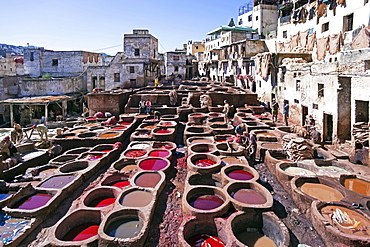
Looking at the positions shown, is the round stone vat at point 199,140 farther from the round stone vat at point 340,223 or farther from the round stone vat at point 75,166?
the round stone vat at point 340,223

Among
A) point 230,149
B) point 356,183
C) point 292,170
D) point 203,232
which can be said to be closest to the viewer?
point 203,232

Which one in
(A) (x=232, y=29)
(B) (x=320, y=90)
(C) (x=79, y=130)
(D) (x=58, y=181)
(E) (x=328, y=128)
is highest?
(A) (x=232, y=29)

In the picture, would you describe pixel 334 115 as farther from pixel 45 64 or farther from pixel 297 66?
pixel 45 64

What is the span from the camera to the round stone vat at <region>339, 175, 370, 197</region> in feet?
27.1

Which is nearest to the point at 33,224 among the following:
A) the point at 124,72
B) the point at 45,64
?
the point at 124,72

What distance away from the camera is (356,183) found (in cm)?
862

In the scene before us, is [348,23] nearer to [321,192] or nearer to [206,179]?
[321,192]

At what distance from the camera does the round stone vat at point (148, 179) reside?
9137mm

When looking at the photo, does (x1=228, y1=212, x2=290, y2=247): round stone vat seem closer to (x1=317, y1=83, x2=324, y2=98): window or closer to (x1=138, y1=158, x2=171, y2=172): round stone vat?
(x1=138, y1=158, x2=171, y2=172): round stone vat

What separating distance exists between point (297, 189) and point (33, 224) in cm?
766

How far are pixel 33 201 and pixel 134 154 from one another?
4.54 meters

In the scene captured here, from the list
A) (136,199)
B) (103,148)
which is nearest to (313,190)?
(136,199)

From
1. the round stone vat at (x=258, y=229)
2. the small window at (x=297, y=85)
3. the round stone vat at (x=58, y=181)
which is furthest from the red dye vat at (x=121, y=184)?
the small window at (x=297, y=85)

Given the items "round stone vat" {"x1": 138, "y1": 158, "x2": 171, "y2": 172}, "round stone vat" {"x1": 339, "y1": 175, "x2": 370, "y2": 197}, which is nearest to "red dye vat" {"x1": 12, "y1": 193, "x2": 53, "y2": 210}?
"round stone vat" {"x1": 138, "y1": 158, "x2": 171, "y2": 172}
